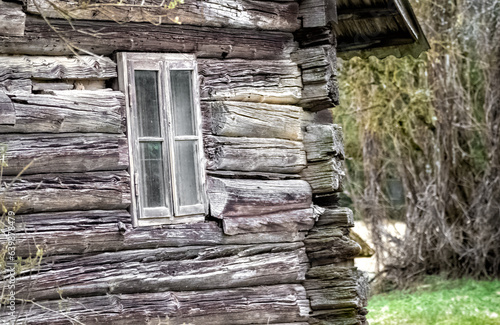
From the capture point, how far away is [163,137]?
4.86 meters

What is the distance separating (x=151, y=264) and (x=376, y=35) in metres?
3.81

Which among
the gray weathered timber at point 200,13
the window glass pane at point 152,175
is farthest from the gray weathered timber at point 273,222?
the gray weathered timber at point 200,13

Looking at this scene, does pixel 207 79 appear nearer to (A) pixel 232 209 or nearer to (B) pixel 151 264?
(A) pixel 232 209

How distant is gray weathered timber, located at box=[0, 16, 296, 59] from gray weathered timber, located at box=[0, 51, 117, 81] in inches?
2.1

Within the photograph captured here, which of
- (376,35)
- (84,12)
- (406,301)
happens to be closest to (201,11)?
(84,12)

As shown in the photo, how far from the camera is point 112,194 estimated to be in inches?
179

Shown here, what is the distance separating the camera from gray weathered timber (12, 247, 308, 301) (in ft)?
14.2

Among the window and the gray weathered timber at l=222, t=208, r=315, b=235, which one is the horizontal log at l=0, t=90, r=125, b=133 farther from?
the gray weathered timber at l=222, t=208, r=315, b=235

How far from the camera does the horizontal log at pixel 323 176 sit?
5535 mm

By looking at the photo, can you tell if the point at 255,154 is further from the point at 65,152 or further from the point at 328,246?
the point at 65,152

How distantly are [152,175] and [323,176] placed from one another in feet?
4.90

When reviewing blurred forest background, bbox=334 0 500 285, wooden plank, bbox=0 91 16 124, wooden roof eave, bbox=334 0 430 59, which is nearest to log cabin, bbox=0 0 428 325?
wooden plank, bbox=0 91 16 124

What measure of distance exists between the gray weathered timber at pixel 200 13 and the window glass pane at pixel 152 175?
896 mm

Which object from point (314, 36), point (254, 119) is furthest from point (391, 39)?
point (254, 119)
